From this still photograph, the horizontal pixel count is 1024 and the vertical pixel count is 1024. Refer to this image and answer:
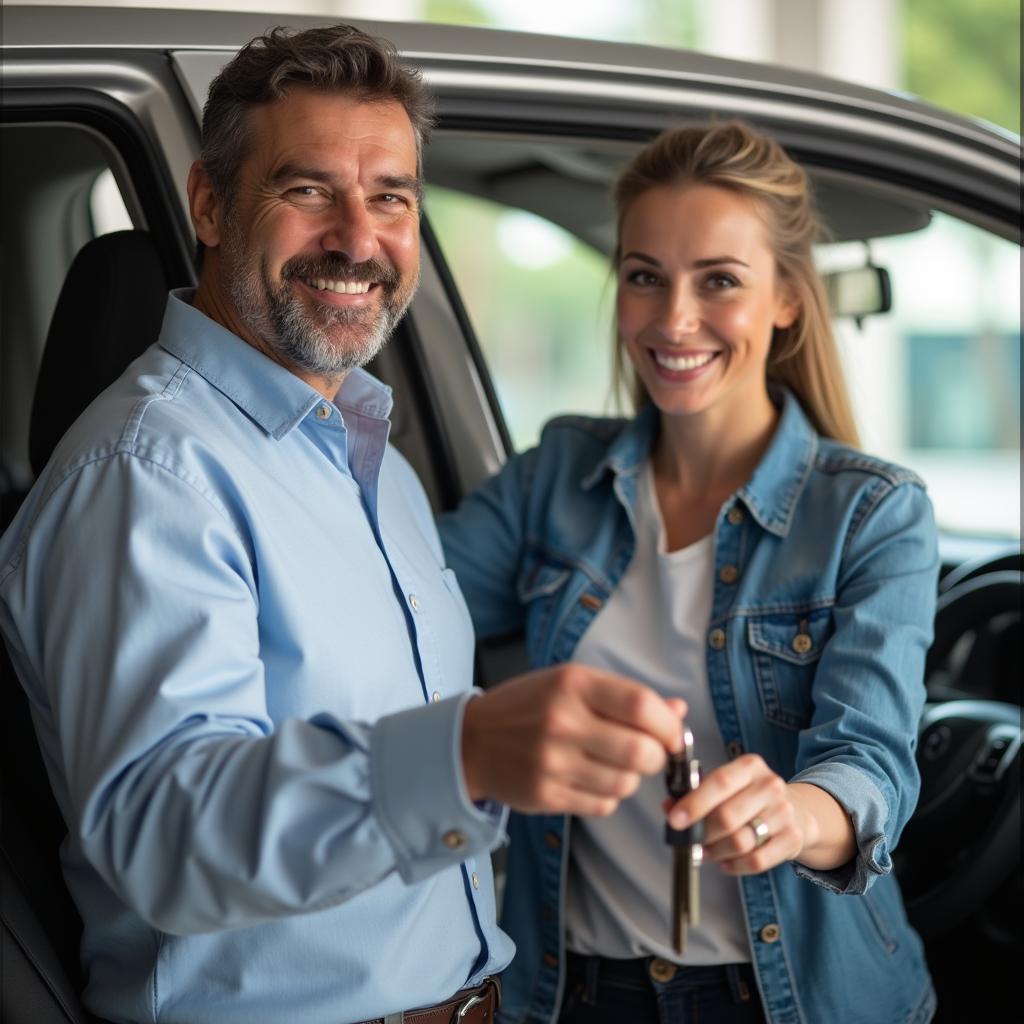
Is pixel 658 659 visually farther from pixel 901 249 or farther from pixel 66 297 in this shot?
Answer: pixel 901 249

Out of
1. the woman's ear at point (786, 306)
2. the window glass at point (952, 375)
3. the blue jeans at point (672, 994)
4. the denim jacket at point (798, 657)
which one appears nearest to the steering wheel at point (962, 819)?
the denim jacket at point (798, 657)

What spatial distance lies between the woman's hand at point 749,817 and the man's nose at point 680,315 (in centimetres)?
70

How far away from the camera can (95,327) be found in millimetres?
1707

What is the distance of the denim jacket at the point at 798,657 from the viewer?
5.34 ft

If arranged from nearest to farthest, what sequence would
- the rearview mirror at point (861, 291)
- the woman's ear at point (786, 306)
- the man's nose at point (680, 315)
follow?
1. the man's nose at point (680, 315)
2. the woman's ear at point (786, 306)
3. the rearview mirror at point (861, 291)

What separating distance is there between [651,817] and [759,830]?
1.80 feet

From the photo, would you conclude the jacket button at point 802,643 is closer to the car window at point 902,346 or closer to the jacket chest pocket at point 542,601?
the jacket chest pocket at point 542,601

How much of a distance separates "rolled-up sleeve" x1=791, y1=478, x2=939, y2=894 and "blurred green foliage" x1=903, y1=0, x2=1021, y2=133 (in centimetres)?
1130

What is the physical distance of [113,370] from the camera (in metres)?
1.69

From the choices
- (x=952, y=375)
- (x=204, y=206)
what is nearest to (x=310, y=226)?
(x=204, y=206)

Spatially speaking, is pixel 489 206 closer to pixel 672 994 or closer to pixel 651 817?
pixel 651 817

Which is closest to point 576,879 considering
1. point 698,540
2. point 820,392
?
point 698,540

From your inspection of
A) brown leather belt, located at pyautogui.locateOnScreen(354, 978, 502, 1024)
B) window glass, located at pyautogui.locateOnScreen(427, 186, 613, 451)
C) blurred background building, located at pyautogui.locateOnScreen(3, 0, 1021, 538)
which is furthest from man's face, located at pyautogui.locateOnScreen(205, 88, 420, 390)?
window glass, located at pyautogui.locateOnScreen(427, 186, 613, 451)

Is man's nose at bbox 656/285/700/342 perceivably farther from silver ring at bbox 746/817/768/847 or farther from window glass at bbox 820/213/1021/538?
window glass at bbox 820/213/1021/538
